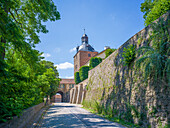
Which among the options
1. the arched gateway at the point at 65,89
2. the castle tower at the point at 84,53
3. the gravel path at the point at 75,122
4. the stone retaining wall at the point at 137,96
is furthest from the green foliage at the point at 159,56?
the arched gateway at the point at 65,89

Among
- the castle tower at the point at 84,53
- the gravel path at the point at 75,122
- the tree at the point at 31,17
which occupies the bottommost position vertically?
the gravel path at the point at 75,122

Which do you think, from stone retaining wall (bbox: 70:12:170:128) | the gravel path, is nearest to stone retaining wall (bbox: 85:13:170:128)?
stone retaining wall (bbox: 70:12:170:128)

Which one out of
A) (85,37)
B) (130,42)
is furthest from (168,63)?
(85,37)

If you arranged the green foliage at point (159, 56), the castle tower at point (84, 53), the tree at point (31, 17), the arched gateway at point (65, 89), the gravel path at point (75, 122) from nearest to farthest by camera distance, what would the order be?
the green foliage at point (159, 56)
the gravel path at point (75, 122)
the tree at point (31, 17)
the castle tower at point (84, 53)
the arched gateway at point (65, 89)

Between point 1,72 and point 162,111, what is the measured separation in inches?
212

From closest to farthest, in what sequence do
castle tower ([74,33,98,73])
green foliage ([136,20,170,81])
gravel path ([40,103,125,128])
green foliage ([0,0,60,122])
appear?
green foliage ([0,0,60,122]) → green foliage ([136,20,170,81]) → gravel path ([40,103,125,128]) → castle tower ([74,33,98,73])

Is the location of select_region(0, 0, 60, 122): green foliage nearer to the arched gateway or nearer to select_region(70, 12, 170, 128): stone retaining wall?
select_region(70, 12, 170, 128): stone retaining wall

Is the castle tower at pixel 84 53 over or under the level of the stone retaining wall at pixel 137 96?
over

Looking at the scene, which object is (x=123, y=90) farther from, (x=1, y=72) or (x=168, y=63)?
(x=1, y=72)

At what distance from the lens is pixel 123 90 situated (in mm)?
9055

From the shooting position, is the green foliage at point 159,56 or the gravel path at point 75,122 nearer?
the green foliage at point 159,56

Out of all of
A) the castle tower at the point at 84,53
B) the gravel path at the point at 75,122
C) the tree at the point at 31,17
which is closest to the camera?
the gravel path at the point at 75,122

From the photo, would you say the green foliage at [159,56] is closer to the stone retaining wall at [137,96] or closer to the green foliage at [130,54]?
the stone retaining wall at [137,96]

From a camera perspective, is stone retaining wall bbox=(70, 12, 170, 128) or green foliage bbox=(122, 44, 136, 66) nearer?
stone retaining wall bbox=(70, 12, 170, 128)
